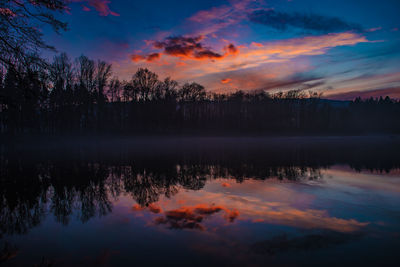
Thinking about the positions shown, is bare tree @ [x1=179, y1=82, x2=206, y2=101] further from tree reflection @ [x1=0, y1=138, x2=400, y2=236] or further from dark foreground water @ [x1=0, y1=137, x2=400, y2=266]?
dark foreground water @ [x1=0, y1=137, x2=400, y2=266]

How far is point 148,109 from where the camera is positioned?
6581 cm

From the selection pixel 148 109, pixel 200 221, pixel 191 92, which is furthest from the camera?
pixel 191 92

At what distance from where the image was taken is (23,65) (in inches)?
300

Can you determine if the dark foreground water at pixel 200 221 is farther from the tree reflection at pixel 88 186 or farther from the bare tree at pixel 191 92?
the bare tree at pixel 191 92

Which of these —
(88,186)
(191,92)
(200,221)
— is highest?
(191,92)

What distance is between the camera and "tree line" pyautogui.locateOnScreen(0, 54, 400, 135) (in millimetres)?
50125

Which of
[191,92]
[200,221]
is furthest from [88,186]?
[191,92]

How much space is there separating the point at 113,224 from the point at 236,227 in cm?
370

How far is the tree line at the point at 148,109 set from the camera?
50.1 m

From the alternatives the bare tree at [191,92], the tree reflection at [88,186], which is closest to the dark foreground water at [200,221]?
the tree reflection at [88,186]

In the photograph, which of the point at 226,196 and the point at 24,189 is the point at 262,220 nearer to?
the point at 226,196

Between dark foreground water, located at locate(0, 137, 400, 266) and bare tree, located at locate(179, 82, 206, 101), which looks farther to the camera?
bare tree, located at locate(179, 82, 206, 101)

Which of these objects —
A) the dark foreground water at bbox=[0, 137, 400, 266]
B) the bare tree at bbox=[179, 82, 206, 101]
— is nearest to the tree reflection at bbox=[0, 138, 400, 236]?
the dark foreground water at bbox=[0, 137, 400, 266]

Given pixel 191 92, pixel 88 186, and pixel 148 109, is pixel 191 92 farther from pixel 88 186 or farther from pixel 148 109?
pixel 88 186
